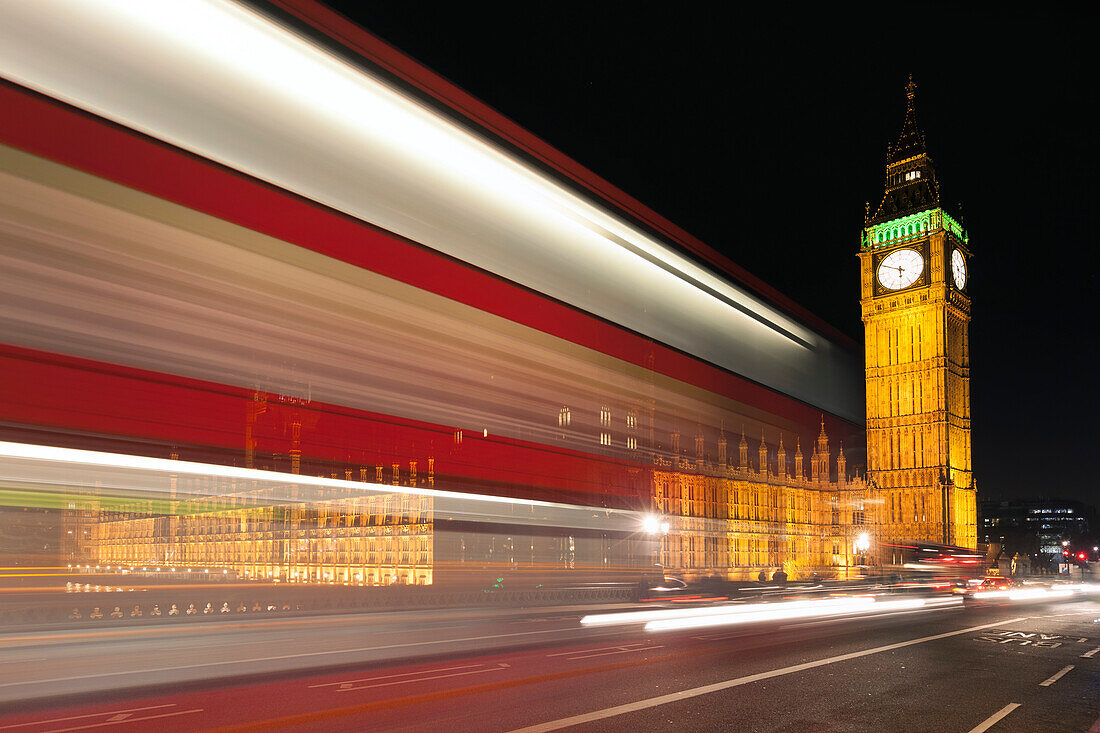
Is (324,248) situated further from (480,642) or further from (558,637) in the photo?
(558,637)

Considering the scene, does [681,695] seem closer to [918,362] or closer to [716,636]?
[716,636]

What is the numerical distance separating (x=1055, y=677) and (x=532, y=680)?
25.1 feet

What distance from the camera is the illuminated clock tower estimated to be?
83625 mm

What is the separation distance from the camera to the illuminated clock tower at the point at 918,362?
8362 cm

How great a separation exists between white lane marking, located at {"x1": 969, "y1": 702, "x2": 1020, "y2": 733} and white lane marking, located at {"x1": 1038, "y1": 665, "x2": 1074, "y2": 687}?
188 cm

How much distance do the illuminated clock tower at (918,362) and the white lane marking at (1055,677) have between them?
74998 millimetres

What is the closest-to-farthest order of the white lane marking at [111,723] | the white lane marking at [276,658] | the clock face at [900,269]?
1. the white lane marking at [111,723]
2. the white lane marking at [276,658]
3. the clock face at [900,269]

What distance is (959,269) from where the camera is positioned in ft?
293

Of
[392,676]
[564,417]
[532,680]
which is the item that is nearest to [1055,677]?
[532,680]

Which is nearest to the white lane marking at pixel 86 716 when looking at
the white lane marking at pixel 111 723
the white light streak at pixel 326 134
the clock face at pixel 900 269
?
the white lane marking at pixel 111 723

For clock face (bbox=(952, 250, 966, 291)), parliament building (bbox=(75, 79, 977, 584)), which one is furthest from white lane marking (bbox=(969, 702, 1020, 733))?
clock face (bbox=(952, 250, 966, 291))

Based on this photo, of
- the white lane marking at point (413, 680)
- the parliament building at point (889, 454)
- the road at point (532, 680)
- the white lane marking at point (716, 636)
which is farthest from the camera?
the parliament building at point (889, 454)

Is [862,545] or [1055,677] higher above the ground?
[1055,677]

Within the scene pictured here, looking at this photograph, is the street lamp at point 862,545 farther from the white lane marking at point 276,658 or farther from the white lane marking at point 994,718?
the white lane marking at point 994,718
